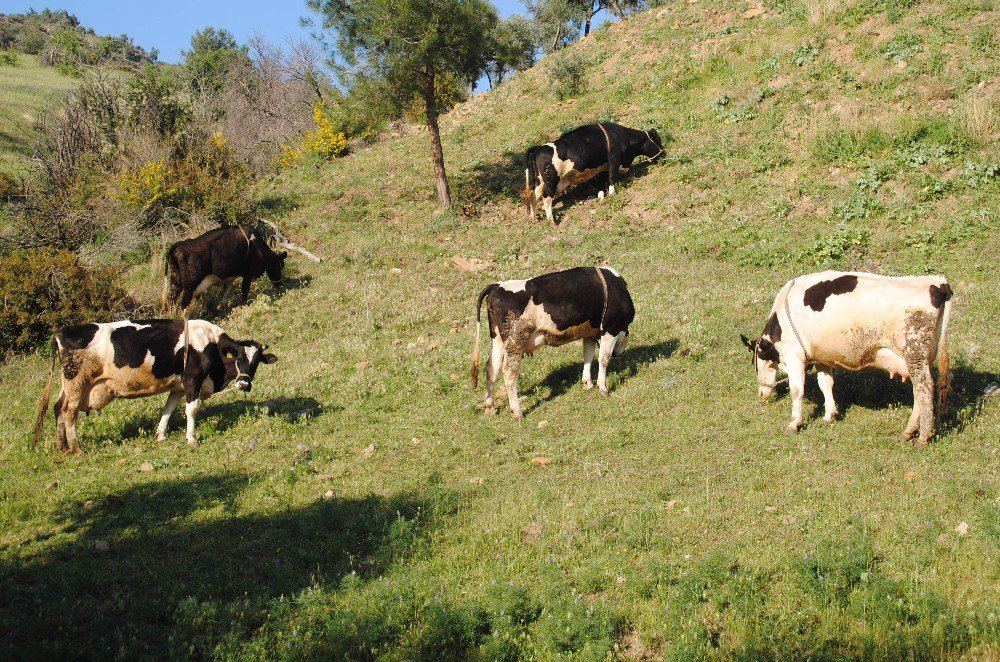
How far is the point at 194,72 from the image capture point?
50844 mm

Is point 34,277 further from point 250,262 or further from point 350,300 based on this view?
point 350,300

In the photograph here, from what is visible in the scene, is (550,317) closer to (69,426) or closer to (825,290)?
(825,290)

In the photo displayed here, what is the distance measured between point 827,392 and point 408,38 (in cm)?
1612

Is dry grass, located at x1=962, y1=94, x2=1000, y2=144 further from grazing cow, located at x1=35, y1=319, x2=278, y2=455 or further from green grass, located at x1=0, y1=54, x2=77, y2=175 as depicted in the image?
green grass, located at x1=0, y1=54, x2=77, y2=175

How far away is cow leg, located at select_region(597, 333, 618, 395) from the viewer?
1282 cm

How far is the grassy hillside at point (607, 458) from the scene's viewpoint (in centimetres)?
685

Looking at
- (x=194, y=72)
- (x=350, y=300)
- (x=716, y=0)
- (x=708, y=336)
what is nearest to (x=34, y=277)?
(x=350, y=300)

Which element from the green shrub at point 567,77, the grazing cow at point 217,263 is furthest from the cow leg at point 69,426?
the green shrub at point 567,77

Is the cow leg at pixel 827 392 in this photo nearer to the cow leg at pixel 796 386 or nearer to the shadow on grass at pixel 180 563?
the cow leg at pixel 796 386

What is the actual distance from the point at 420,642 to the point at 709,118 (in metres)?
21.4

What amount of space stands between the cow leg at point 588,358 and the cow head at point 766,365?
8.82 feet

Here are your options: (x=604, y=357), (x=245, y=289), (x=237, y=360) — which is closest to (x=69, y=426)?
(x=237, y=360)

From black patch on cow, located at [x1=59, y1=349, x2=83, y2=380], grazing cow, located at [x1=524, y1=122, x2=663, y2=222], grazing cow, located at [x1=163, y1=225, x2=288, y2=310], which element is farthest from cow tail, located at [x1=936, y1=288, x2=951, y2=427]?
grazing cow, located at [x1=163, y1=225, x2=288, y2=310]

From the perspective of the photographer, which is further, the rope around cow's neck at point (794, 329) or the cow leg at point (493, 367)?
the cow leg at point (493, 367)
